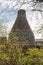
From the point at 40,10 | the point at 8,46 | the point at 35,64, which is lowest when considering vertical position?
the point at 35,64

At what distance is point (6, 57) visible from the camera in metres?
11.5

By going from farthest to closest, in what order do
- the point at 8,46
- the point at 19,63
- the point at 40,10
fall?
the point at 8,46 < the point at 19,63 < the point at 40,10

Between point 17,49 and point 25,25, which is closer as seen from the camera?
point 17,49

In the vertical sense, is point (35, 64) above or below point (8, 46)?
below

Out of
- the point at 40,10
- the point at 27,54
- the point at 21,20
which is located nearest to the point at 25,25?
the point at 21,20

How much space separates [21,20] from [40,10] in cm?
2629

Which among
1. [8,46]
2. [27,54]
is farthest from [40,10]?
[27,54]

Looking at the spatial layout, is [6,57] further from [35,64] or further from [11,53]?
[35,64]

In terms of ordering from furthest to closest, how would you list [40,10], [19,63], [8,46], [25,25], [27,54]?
[25,25], [27,54], [8,46], [19,63], [40,10]

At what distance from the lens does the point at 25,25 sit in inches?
1171

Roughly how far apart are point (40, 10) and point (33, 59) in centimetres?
782

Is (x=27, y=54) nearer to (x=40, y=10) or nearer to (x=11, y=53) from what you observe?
(x=11, y=53)

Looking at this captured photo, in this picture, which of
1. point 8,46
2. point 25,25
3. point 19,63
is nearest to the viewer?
point 19,63

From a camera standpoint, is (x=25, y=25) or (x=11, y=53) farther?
(x=25, y=25)
